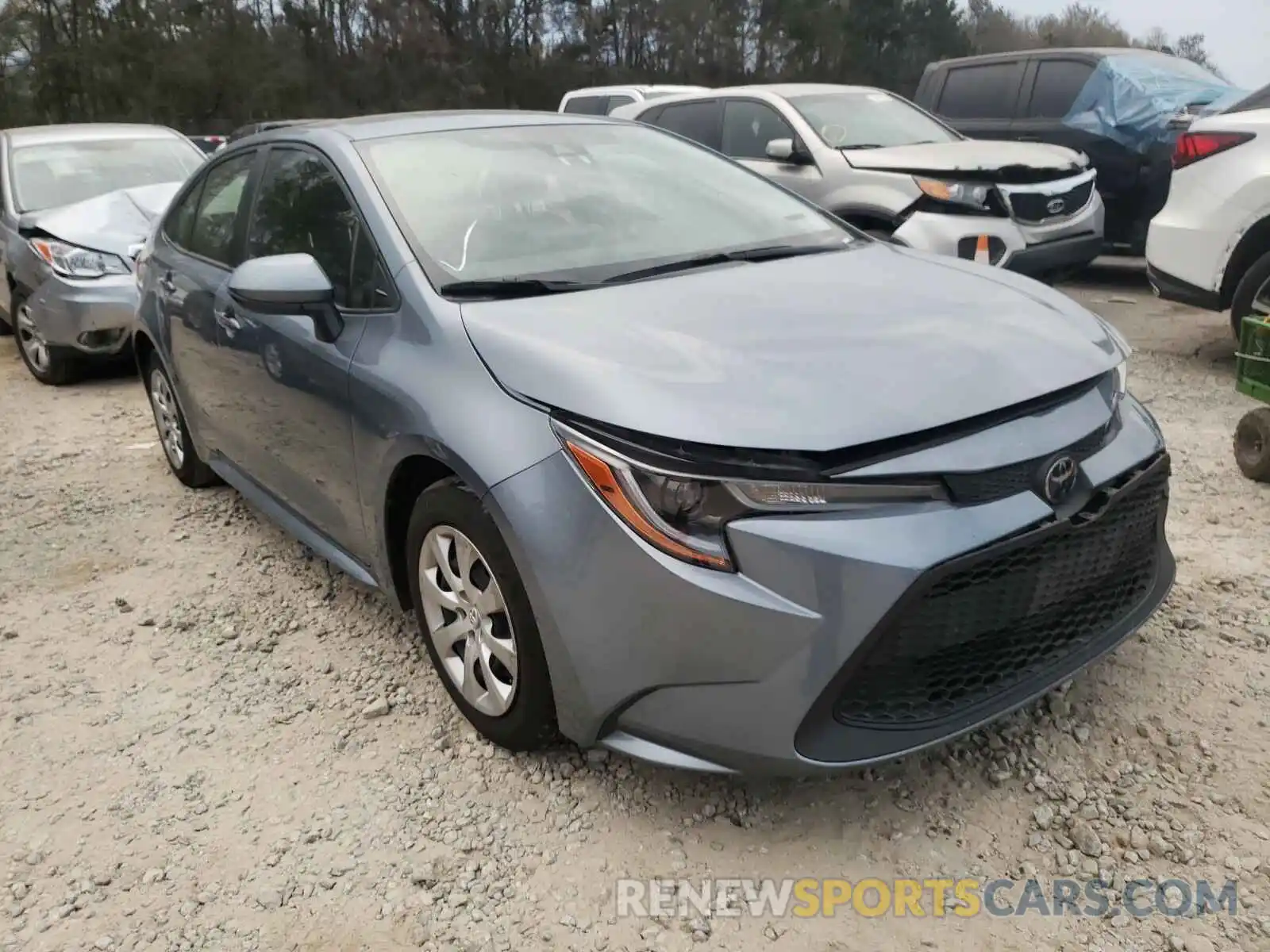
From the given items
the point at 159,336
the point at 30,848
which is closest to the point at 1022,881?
the point at 30,848

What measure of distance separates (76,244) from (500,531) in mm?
5640

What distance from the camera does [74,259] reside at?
6.57m

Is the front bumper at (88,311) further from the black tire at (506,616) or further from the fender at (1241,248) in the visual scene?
the fender at (1241,248)

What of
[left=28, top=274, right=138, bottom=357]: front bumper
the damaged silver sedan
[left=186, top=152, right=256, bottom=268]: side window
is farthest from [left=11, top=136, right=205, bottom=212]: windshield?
[left=186, top=152, right=256, bottom=268]: side window

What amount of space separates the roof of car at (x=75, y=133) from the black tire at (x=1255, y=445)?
7.65m

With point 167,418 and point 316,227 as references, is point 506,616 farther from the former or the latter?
point 167,418

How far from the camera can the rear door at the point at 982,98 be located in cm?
865

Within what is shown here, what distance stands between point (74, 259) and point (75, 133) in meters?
1.74

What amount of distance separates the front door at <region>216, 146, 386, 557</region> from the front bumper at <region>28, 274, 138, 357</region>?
3380 millimetres

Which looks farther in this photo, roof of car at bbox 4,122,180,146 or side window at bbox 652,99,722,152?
side window at bbox 652,99,722,152

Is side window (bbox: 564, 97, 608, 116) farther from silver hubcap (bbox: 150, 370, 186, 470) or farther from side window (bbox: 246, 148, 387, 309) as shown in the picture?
side window (bbox: 246, 148, 387, 309)

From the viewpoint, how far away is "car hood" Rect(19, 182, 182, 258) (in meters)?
6.63

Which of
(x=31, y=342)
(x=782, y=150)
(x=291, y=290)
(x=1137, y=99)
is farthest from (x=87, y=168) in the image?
(x=1137, y=99)

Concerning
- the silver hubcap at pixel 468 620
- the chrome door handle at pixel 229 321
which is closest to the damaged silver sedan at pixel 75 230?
the chrome door handle at pixel 229 321
